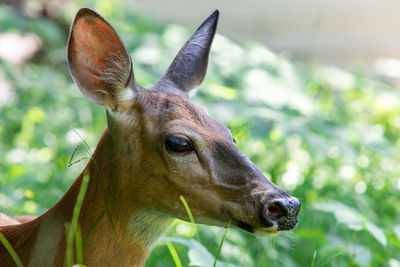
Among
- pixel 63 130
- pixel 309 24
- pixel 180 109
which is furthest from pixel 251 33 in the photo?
pixel 180 109

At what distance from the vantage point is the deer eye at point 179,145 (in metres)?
2.21

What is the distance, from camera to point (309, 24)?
10.1 meters

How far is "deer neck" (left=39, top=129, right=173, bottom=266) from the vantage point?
2256 mm

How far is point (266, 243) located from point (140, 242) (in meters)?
0.46

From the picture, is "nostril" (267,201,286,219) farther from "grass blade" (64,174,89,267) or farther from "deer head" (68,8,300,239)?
"grass blade" (64,174,89,267)

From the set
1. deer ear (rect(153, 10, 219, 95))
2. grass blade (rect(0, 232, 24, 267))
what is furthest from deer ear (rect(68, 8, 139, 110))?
grass blade (rect(0, 232, 24, 267))

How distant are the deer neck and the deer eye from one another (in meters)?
0.16

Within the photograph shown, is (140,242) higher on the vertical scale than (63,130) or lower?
higher

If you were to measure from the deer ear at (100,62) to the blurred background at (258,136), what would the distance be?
0.23 meters

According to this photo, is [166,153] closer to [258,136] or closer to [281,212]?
[281,212]

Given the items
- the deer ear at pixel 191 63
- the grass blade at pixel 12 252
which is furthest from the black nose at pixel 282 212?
the grass blade at pixel 12 252

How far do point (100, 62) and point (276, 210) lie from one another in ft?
2.75

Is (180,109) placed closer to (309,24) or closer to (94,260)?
(94,260)

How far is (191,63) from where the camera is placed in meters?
2.76
